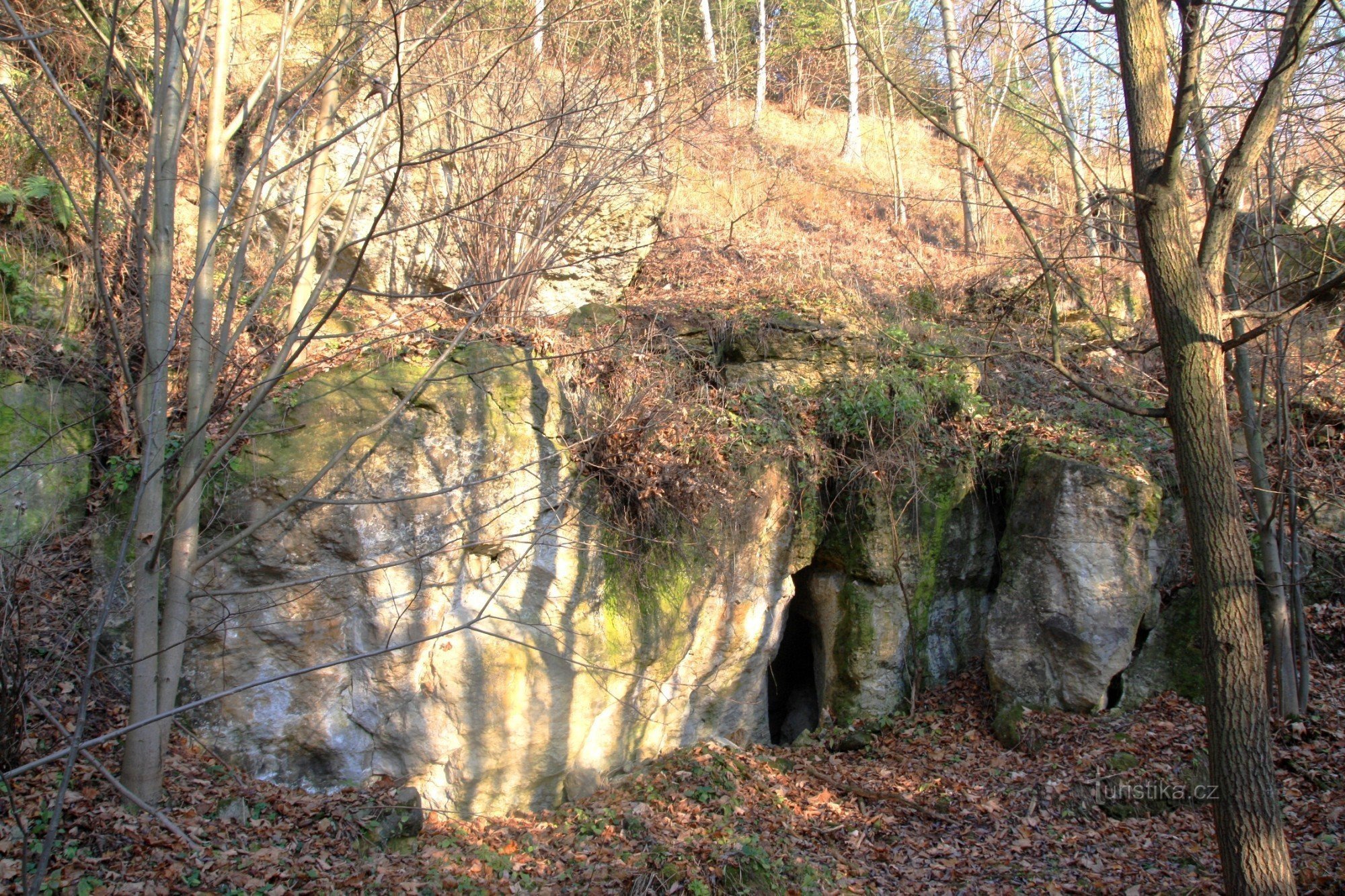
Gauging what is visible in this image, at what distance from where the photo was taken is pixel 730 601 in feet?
26.0

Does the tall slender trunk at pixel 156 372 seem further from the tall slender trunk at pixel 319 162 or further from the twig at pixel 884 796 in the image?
the twig at pixel 884 796

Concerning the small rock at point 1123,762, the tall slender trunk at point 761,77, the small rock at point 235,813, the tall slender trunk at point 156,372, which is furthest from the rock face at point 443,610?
the tall slender trunk at point 761,77

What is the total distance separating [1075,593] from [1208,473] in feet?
13.4

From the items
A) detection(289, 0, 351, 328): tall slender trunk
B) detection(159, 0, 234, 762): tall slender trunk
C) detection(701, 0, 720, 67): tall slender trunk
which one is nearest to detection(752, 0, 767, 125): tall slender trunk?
detection(701, 0, 720, 67): tall slender trunk

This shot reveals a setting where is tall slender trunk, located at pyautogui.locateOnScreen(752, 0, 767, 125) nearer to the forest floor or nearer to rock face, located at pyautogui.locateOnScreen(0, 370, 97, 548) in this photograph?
the forest floor

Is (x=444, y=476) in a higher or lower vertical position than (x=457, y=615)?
higher

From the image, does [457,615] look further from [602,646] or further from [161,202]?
[161,202]

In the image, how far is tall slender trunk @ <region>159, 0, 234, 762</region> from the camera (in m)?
3.99

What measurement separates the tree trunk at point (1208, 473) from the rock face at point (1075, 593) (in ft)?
12.3

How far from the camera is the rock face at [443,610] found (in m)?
5.86

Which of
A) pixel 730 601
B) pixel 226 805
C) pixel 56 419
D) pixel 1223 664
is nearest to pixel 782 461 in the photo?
pixel 730 601

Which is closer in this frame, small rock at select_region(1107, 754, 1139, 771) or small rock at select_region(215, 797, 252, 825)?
small rock at select_region(215, 797, 252, 825)

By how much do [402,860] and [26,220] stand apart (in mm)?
6245

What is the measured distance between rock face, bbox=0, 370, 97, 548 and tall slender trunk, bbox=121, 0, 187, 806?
2.14 metres
